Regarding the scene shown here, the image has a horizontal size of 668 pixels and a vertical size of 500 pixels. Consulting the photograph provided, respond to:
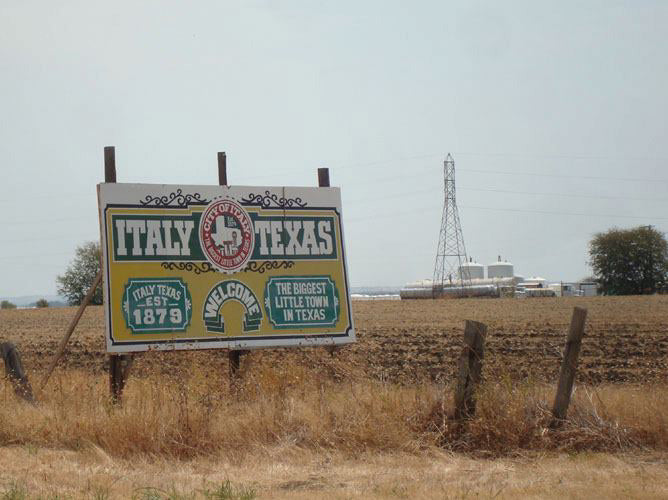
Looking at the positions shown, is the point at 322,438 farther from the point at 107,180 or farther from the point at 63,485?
the point at 107,180

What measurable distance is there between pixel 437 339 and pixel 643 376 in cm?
959

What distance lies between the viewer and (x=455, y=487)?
7809 millimetres

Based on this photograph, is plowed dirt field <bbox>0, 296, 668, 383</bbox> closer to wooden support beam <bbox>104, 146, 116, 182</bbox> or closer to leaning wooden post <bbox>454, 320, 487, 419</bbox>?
leaning wooden post <bbox>454, 320, 487, 419</bbox>

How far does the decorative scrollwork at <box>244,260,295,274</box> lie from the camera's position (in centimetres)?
1222

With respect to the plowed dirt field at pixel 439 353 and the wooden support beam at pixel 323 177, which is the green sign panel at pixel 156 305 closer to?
the plowed dirt field at pixel 439 353

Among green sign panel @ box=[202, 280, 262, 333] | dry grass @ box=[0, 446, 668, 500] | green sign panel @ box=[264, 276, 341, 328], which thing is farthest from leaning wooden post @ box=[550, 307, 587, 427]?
green sign panel @ box=[202, 280, 262, 333]

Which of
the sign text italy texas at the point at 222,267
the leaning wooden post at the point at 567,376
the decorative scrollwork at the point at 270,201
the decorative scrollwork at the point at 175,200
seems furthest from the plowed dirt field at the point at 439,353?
the decorative scrollwork at the point at 270,201

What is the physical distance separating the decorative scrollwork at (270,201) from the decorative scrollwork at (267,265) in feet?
2.60

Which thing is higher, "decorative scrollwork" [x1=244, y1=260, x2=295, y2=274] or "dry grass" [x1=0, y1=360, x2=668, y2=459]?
"decorative scrollwork" [x1=244, y1=260, x2=295, y2=274]

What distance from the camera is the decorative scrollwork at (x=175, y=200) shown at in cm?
1186

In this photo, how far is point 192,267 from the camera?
11891 mm

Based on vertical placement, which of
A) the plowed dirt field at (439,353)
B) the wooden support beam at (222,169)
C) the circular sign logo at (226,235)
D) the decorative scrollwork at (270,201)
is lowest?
the plowed dirt field at (439,353)

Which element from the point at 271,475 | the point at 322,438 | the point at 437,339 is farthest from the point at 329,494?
the point at 437,339

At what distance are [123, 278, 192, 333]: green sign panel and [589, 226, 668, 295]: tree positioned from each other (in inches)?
3776
